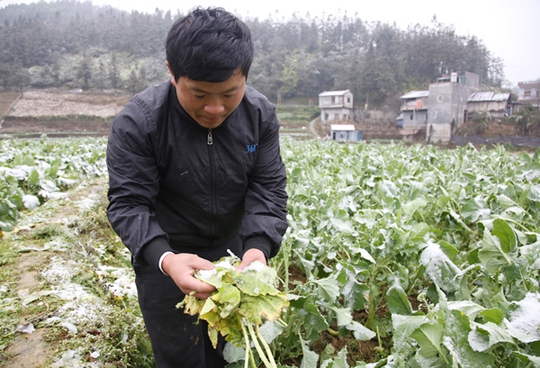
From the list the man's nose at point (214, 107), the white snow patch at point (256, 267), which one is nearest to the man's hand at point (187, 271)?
the white snow patch at point (256, 267)

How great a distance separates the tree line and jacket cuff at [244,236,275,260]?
136ft

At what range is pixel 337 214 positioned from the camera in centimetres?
247

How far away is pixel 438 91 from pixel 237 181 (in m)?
31.7

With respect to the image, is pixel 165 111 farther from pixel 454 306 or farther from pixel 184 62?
pixel 454 306

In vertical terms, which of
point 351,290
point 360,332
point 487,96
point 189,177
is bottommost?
point 487,96

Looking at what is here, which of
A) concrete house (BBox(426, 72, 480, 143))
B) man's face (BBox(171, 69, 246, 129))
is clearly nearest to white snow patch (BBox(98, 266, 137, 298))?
man's face (BBox(171, 69, 246, 129))

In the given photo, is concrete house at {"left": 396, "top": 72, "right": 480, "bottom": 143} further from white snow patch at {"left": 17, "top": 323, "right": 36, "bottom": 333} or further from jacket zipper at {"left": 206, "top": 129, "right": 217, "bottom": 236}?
white snow patch at {"left": 17, "top": 323, "right": 36, "bottom": 333}

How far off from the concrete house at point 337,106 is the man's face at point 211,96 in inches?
1538

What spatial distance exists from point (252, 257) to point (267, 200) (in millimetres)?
325

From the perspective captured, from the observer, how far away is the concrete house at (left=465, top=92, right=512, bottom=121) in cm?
2712

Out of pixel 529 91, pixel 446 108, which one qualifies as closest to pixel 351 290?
pixel 446 108

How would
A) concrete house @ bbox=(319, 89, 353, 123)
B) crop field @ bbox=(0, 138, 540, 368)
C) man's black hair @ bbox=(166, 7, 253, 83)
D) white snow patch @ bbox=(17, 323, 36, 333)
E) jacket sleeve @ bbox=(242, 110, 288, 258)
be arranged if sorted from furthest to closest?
concrete house @ bbox=(319, 89, 353, 123) < white snow patch @ bbox=(17, 323, 36, 333) < jacket sleeve @ bbox=(242, 110, 288, 258) < man's black hair @ bbox=(166, 7, 253, 83) < crop field @ bbox=(0, 138, 540, 368)

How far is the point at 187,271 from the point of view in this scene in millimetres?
1286

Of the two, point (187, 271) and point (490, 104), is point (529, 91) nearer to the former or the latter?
point (490, 104)
